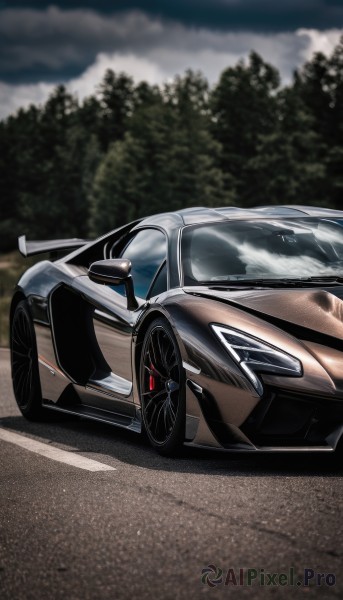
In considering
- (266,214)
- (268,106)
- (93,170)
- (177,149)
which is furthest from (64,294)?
(93,170)

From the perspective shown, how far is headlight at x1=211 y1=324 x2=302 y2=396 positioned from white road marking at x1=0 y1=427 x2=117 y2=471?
80 cm

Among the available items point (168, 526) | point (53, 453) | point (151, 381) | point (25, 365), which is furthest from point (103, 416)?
point (168, 526)

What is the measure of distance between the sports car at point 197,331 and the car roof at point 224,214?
0.01 meters

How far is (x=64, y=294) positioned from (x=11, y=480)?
2283mm

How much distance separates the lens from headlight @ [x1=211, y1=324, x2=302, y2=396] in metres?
4.72

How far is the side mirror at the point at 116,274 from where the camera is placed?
596cm

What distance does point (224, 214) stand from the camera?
639cm

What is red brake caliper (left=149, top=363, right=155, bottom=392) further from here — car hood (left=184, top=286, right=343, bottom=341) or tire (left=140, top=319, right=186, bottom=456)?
car hood (left=184, top=286, right=343, bottom=341)

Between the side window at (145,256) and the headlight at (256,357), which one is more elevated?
the side window at (145,256)

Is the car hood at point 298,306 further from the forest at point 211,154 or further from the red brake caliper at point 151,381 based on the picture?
the forest at point 211,154

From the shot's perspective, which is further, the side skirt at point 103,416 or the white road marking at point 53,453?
the side skirt at point 103,416

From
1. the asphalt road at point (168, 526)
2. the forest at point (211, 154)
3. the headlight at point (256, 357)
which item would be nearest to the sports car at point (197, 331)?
the headlight at point (256, 357)

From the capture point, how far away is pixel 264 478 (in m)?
4.70

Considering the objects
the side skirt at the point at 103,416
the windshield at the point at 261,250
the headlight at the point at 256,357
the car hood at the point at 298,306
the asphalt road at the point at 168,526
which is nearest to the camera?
the asphalt road at the point at 168,526
